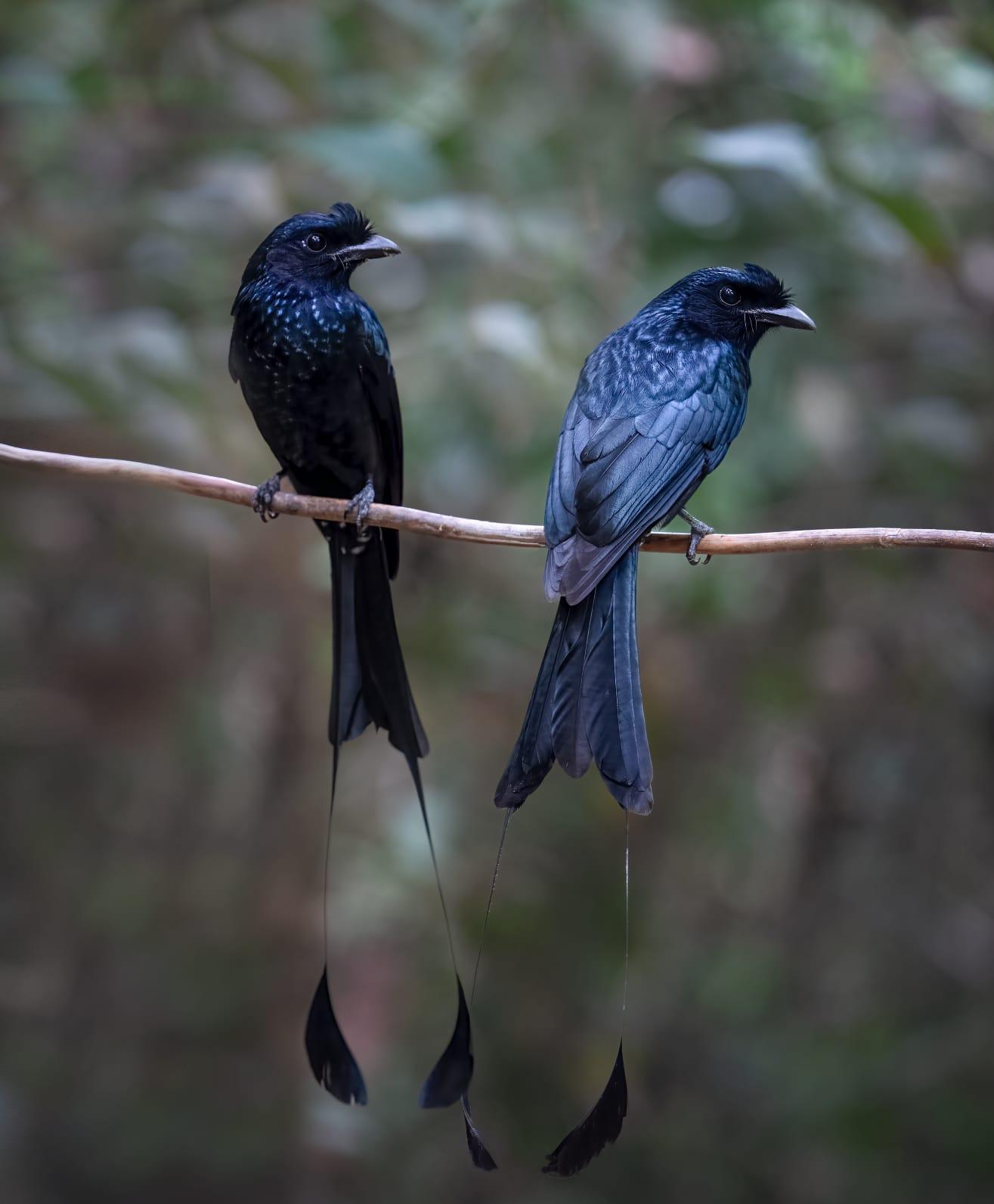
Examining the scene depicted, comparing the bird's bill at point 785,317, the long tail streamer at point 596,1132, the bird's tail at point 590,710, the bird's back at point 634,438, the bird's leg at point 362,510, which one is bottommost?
the long tail streamer at point 596,1132

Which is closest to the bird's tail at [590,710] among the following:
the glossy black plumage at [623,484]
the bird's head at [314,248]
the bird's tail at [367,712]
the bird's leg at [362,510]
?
the glossy black plumage at [623,484]

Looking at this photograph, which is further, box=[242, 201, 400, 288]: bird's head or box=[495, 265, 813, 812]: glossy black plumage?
box=[242, 201, 400, 288]: bird's head

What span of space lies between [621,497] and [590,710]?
0.29 m

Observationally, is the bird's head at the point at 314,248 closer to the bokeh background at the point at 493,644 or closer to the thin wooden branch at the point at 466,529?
the thin wooden branch at the point at 466,529

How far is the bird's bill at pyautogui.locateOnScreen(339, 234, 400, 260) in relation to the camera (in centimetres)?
125

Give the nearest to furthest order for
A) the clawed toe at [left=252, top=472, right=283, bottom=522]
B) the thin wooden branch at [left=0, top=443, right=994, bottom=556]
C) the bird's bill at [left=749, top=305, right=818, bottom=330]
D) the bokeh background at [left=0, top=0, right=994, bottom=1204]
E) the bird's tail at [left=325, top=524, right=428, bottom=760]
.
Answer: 1. the bird's tail at [left=325, top=524, right=428, bottom=760]
2. the thin wooden branch at [left=0, top=443, right=994, bottom=556]
3. the bird's bill at [left=749, top=305, right=818, bottom=330]
4. the clawed toe at [left=252, top=472, right=283, bottom=522]
5. the bokeh background at [left=0, top=0, right=994, bottom=1204]

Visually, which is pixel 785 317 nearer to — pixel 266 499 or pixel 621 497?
pixel 621 497

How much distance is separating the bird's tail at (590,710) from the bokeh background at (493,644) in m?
0.99

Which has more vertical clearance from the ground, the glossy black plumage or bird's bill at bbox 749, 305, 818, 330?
bird's bill at bbox 749, 305, 818, 330

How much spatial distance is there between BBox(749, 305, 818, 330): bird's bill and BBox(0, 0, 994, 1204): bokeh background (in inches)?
25.8

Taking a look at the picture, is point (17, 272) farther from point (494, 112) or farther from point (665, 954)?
point (665, 954)

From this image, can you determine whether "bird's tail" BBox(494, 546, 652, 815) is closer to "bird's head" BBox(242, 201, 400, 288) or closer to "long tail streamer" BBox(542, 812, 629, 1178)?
"long tail streamer" BBox(542, 812, 629, 1178)

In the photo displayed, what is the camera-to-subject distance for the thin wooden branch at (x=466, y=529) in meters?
1.17

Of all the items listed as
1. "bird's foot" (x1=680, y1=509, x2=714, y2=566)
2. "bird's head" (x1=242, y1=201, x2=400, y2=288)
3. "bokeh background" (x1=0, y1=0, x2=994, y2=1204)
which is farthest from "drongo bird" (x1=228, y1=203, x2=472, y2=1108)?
"bokeh background" (x1=0, y1=0, x2=994, y2=1204)
